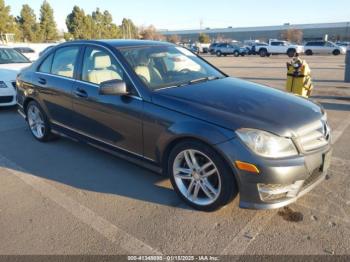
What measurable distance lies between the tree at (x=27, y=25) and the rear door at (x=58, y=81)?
44.7 m

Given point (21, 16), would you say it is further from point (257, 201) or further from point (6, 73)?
point (257, 201)

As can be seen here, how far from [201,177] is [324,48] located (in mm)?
37931

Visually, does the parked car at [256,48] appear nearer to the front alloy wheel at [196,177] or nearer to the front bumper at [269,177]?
the front alloy wheel at [196,177]

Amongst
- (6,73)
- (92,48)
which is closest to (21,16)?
(6,73)

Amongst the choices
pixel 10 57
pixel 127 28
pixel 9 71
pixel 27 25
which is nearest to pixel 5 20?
pixel 27 25

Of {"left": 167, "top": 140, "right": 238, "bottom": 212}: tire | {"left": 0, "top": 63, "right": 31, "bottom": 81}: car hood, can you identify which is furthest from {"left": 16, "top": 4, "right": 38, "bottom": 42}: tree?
{"left": 167, "top": 140, "right": 238, "bottom": 212}: tire

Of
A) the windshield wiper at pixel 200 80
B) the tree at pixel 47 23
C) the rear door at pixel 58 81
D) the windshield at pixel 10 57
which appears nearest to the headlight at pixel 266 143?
the windshield wiper at pixel 200 80

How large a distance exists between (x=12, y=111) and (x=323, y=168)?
7.05m

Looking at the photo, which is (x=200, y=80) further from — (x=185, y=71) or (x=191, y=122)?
(x=191, y=122)

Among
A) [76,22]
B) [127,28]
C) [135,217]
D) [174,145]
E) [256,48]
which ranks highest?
[127,28]

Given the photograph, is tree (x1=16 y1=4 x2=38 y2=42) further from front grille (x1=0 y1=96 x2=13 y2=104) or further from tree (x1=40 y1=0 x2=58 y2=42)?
front grille (x1=0 y1=96 x2=13 y2=104)

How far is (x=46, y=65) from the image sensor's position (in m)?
5.14

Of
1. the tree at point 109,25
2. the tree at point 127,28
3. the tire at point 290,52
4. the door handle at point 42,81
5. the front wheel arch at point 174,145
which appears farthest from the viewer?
the tree at point 127,28

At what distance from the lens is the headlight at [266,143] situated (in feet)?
9.24
